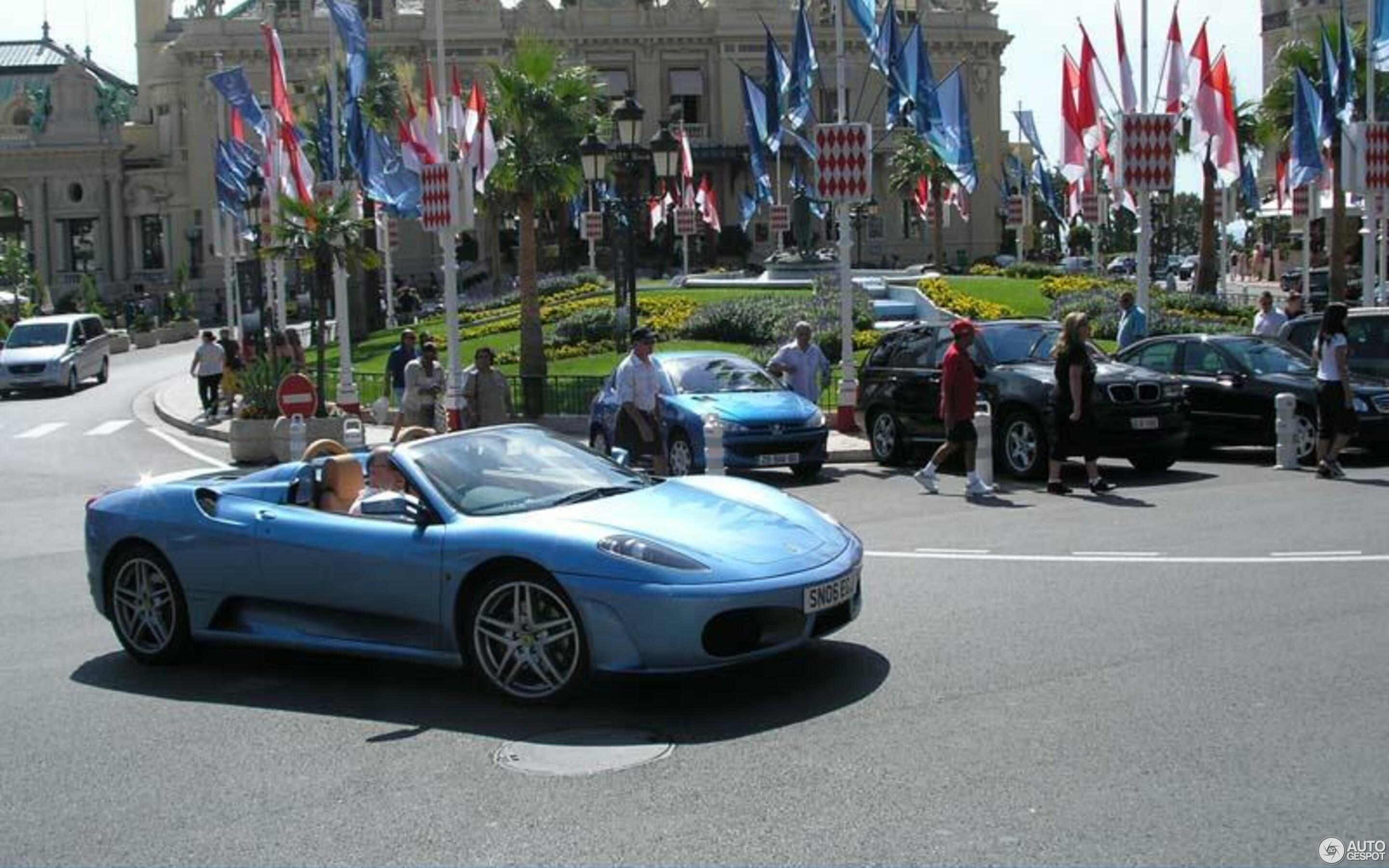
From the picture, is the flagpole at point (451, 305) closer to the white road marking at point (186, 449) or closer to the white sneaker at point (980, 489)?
the white road marking at point (186, 449)

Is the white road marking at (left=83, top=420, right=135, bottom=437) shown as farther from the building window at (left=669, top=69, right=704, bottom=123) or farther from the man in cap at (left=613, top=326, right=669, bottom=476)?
the building window at (left=669, top=69, right=704, bottom=123)

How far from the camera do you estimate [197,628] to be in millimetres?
8789

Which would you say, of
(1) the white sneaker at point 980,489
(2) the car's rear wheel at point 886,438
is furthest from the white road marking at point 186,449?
(1) the white sneaker at point 980,489

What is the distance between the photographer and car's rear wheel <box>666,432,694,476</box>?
57.2 ft

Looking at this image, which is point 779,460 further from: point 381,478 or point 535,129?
point 535,129

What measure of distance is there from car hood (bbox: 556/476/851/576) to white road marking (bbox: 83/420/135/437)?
76.9ft

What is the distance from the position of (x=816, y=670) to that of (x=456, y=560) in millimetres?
1916

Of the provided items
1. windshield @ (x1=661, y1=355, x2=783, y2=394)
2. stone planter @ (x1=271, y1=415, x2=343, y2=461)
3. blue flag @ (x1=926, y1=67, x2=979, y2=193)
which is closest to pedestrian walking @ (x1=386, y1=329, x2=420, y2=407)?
stone planter @ (x1=271, y1=415, x2=343, y2=461)

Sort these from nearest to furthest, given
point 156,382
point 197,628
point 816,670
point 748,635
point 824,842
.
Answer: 1. point 824,842
2. point 748,635
3. point 816,670
4. point 197,628
5. point 156,382

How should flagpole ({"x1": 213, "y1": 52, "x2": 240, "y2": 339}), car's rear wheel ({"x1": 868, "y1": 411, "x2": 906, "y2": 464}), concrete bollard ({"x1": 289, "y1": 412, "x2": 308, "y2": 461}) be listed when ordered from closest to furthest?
car's rear wheel ({"x1": 868, "y1": 411, "x2": 906, "y2": 464}), concrete bollard ({"x1": 289, "y1": 412, "x2": 308, "y2": 461}), flagpole ({"x1": 213, "y1": 52, "x2": 240, "y2": 339})

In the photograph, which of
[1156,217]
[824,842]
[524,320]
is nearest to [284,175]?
[524,320]

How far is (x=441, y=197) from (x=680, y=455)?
26.5 feet

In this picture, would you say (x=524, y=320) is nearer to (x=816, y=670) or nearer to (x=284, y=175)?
(x=284, y=175)

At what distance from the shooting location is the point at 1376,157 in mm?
26266
